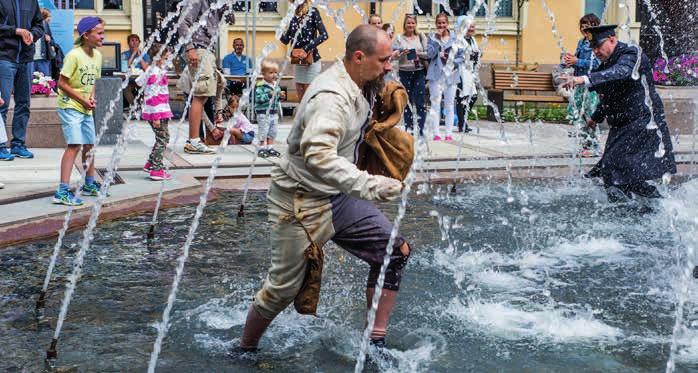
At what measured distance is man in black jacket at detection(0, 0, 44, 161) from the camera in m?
11.3

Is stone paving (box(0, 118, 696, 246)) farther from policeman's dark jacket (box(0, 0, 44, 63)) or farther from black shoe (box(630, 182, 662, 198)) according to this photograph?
black shoe (box(630, 182, 662, 198))

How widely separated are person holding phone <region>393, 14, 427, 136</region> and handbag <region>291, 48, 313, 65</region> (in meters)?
1.83

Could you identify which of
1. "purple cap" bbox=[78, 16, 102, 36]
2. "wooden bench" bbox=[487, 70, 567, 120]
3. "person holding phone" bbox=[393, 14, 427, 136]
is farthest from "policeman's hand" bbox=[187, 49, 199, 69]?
"wooden bench" bbox=[487, 70, 567, 120]

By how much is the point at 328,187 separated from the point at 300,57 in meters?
8.02

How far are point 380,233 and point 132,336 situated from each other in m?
1.53

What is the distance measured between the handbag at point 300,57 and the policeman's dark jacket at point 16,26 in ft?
10.2

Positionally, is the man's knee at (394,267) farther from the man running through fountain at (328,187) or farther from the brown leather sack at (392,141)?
the brown leather sack at (392,141)

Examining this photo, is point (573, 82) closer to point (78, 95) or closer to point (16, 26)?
point (78, 95)

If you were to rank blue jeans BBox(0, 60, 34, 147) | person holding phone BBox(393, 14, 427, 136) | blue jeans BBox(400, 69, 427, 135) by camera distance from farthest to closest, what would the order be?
blue jeans BBox(400, 69, 427, 135), person holding phone BBox(393, 14, 427, 136), blue jeans BBox(0, 60, 34, 147)

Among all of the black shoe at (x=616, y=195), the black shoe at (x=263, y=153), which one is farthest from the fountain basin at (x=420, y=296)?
the black shoe at (x=263, y=153)

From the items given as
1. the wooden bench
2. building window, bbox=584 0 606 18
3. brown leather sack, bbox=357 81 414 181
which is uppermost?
building window, bbox=584 0 606 18

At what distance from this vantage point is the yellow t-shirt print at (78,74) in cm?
820

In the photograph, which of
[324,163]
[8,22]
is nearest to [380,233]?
[324,163]

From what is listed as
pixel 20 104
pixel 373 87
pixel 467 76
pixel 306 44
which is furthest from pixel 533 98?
pixel 373 87
